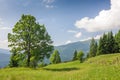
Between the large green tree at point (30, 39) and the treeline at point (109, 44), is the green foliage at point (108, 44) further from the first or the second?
the large green tree at point (30, 39)

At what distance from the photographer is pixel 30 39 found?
52094 mm

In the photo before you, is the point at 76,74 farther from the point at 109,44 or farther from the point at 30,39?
the point at 109,44

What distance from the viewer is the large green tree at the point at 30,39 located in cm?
5216

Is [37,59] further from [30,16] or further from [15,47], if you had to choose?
[30,16]

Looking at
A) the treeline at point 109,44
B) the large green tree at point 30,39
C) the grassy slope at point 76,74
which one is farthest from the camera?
the treeline at point 109,44

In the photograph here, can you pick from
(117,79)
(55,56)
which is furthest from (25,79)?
(55,56)

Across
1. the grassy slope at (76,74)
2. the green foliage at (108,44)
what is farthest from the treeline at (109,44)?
the grassy slope at (76,74)

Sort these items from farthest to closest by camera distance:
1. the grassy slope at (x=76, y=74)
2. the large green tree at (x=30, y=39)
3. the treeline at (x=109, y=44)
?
the treeline at (x=109, y=44) → the large green tree at (x=30, y=39) → the grassy slope at (x=76, y=74)

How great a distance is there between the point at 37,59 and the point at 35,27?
8.37 meters

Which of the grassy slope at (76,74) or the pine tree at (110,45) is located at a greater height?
the pine tree at (110,45)

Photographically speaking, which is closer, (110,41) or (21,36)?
(21,36)

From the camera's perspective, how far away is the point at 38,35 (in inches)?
2069

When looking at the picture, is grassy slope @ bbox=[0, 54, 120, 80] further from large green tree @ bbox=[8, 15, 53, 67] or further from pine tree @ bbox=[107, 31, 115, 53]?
pine tree @ bbox=[107, 31, 115, 53]

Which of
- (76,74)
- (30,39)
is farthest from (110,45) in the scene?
(76,74)
